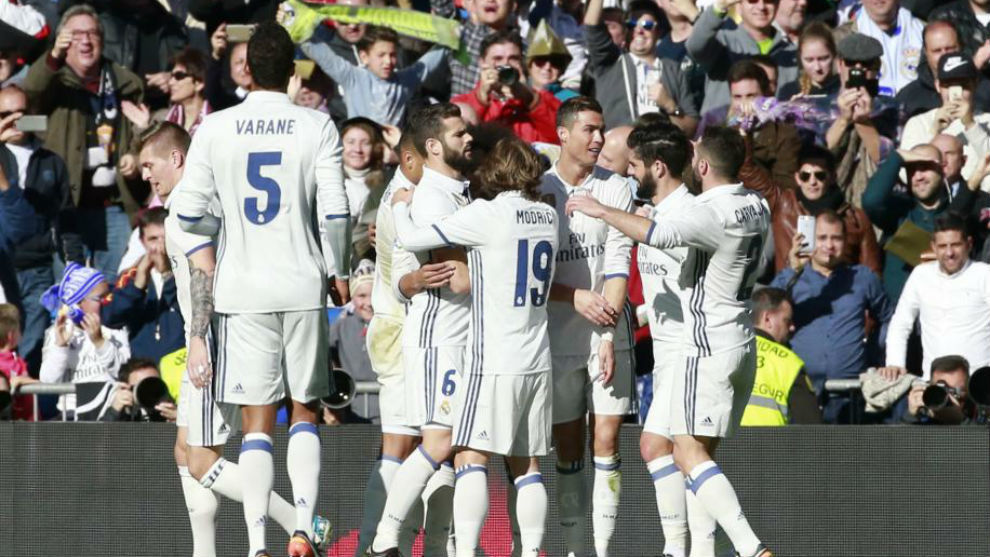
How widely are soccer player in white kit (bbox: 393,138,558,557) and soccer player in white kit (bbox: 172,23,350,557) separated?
27.1 inches

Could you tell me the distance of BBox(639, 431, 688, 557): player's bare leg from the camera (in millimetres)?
10062

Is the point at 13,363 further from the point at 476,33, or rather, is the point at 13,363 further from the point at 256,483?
the point at 476,33

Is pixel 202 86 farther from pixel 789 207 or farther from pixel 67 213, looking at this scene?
pixel 789 207

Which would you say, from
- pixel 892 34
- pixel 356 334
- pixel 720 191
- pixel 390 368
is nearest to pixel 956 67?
pixel 892 34

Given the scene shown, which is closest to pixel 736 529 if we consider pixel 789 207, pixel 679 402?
pixel 679 402

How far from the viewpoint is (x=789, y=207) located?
1312 centimetres

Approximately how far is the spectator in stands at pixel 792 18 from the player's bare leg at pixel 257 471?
7.40 m

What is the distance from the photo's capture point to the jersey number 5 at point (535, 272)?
9461 millimetres

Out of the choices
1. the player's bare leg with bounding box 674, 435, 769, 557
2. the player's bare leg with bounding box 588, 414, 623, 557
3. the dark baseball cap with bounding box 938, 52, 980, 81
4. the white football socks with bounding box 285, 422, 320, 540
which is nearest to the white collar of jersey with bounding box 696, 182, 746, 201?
the player's bare leg with bounding box 674, 435, 769, 557

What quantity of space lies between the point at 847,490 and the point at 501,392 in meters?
3.07

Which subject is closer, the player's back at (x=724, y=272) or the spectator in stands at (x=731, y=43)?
the player's back at (x=724, y=272)

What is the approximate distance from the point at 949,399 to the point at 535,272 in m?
3.32

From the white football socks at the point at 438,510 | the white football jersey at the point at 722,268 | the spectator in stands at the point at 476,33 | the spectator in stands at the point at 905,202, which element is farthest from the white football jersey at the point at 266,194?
the spectator in stands at the point at 476,33

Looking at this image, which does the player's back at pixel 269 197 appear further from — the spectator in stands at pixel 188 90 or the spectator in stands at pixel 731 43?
the spectator in stands at pixel 731 43
